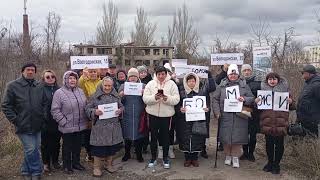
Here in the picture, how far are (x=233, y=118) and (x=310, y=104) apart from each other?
1.45 m

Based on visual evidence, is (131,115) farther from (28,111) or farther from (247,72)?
(247,72)

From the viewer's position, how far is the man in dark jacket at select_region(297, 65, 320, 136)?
24.9 ft

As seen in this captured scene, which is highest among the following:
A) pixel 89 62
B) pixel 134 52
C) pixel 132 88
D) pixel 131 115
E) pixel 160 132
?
pixel 134 52

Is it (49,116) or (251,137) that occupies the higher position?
(49,116)

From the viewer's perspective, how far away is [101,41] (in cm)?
4297

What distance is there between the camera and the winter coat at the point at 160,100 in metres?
7.54

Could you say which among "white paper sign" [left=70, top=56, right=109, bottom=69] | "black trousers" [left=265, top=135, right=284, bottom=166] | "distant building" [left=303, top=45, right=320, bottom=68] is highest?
"distant building" [left=303, top=45, right=320, bottom=68]

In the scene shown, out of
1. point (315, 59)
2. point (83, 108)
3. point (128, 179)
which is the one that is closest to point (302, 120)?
point (128, 179)

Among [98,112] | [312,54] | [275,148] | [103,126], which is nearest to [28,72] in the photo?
[98,112]

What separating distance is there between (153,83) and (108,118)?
1.09 m

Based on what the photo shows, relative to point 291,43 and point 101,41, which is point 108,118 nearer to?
point 291,43

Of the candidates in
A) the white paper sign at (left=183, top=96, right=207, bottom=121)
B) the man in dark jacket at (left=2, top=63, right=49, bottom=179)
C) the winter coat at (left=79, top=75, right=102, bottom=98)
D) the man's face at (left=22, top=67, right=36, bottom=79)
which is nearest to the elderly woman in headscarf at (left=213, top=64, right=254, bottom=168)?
the white paper sign at (left=183, top=96, right=207, bottom=121)

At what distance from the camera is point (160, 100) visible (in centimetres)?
755

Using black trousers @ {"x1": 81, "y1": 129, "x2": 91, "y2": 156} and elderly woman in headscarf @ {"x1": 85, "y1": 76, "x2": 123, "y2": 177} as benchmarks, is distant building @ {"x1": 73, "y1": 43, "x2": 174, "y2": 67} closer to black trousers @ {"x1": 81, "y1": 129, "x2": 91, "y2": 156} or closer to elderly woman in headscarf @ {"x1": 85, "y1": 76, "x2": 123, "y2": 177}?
black trousers @ {"x1": 81, "y1": 129, "x2": 91, "y2": 156}
